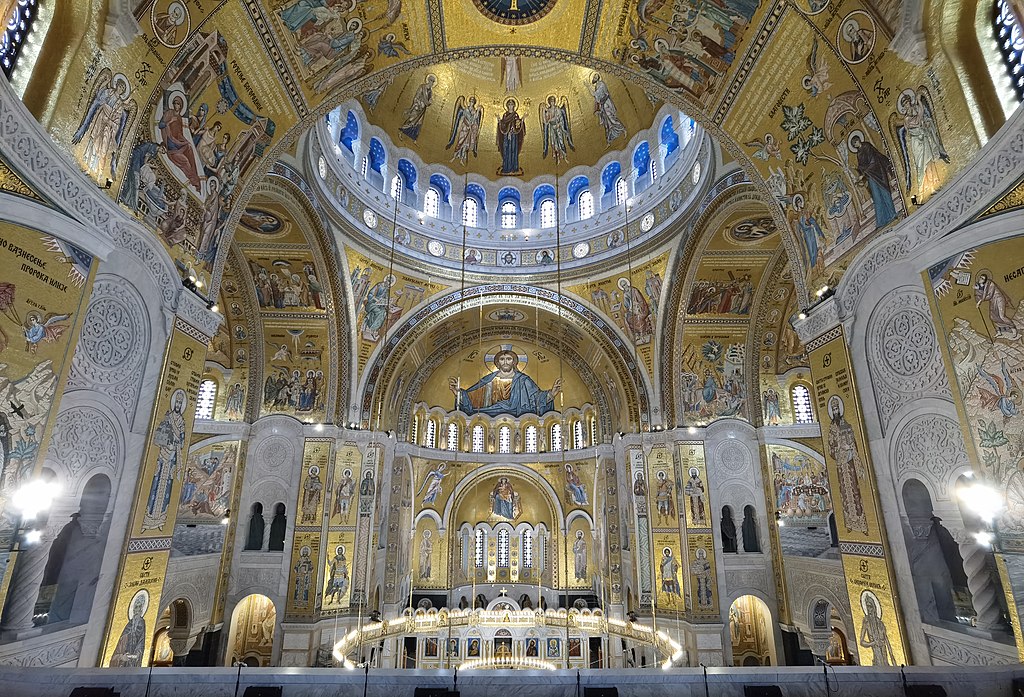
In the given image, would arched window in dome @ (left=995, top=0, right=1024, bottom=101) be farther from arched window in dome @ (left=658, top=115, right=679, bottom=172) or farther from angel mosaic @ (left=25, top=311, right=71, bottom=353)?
angel mosaic @ (left=25, top=311, right=71, bottom=353)

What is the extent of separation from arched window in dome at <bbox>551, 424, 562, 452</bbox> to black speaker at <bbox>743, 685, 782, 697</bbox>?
1992 cm

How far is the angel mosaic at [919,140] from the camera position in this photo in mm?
7016

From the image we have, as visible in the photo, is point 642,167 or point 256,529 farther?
point 642,167

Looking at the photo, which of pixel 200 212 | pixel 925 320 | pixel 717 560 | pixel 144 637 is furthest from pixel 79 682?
pixel 717 560

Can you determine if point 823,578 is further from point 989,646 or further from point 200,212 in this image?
point 200,212

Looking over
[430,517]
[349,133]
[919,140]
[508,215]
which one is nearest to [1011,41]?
[919,140]

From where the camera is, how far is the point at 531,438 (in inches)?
1044

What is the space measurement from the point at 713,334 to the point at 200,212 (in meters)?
16.2

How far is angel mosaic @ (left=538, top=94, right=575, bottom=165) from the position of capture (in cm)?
1990

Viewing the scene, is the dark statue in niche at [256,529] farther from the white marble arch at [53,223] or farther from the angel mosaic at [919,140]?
the angel mosaic at [919,140]

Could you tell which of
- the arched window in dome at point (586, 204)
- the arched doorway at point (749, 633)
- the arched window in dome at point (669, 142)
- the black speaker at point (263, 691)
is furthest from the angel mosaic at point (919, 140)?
the arched doorway at point (749, 633)

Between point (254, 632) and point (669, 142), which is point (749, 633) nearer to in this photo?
point (669, 142)

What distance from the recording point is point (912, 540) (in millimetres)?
7336

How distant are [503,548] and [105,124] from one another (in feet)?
78.5
